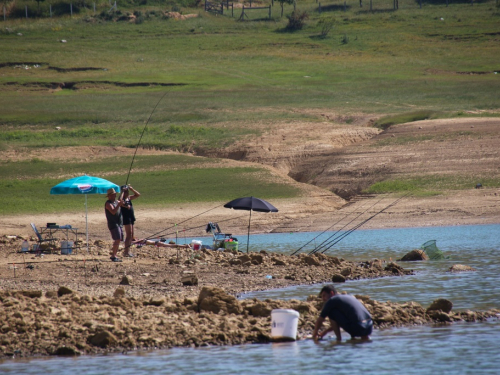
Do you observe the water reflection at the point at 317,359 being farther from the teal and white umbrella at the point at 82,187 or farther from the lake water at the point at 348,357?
the teal and white umbrella at the point at 82,187

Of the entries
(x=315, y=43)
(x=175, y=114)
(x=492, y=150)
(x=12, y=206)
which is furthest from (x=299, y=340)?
(x=315, y=43)

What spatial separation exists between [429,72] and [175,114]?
24.6 m

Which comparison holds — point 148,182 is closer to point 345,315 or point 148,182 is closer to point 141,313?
point 141,313

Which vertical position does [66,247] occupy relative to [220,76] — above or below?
below

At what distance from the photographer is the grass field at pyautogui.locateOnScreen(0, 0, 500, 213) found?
135ft

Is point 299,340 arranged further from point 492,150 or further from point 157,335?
point 492,150

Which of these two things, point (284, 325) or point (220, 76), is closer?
point (284, 325)

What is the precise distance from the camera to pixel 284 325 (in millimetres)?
10242

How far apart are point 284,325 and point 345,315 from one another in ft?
2.60

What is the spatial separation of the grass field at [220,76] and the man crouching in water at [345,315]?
13434mm

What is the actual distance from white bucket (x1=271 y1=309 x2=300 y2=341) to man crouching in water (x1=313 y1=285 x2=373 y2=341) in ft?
0.96

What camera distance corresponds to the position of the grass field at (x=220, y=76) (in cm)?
4103

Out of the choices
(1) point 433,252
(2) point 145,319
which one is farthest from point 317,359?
(1) point 433,252

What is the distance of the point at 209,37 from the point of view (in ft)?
259
